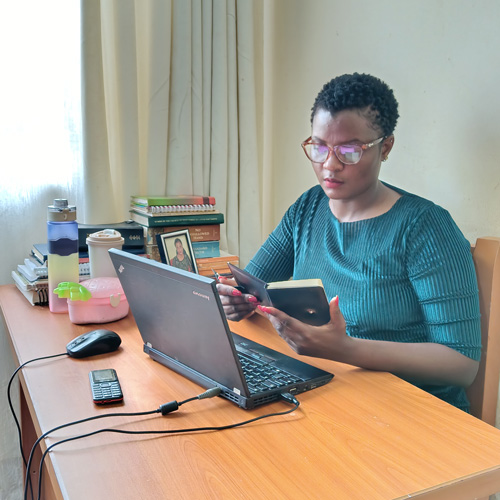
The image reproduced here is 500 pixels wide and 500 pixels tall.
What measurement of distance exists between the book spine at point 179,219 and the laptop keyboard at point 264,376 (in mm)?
758

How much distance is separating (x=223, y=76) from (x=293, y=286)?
47.8 inches

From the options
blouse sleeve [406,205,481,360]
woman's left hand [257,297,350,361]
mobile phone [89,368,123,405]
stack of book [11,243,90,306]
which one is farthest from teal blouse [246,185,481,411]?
stack of book [11,243,90,306]

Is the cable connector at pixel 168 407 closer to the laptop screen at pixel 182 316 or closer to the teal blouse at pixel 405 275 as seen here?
the laptop screen at pixel 182 316

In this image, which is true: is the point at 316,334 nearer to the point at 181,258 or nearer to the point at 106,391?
the point at 106,391

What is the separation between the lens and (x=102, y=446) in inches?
28.8

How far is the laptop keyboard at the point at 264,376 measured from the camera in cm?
89

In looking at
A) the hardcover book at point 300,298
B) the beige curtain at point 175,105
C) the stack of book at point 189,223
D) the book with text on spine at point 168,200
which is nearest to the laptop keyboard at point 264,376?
the hardcover book at point 300,298

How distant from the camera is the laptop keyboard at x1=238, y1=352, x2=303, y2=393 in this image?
0.89 meters

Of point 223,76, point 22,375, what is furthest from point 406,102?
point 22,375

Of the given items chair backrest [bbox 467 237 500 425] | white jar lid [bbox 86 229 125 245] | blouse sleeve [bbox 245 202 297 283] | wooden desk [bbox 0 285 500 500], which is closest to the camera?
wooden desk [bbox 0 285 500 500]

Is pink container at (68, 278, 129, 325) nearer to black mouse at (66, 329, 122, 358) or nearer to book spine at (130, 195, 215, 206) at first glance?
black mouse at (66, 329, 122, 358)

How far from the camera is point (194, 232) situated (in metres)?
1.74

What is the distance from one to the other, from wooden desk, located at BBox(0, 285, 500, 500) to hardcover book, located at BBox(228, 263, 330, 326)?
0.39 ft

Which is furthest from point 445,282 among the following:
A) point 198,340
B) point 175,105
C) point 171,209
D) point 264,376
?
point 175,105
